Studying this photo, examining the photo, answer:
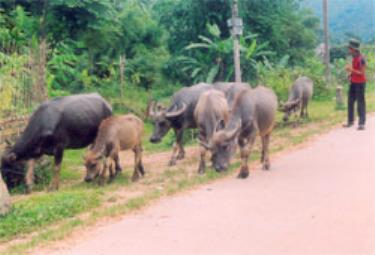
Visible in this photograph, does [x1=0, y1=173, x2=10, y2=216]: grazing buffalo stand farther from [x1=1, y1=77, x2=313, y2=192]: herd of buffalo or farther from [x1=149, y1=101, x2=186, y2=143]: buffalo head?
[x1=149, y1=101, x2=186, y2=143]: buffalo head

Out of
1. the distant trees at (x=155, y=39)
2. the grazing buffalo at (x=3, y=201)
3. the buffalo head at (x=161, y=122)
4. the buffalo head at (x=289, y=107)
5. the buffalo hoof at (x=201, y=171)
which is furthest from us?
the distant trees at (x=155, y=39)

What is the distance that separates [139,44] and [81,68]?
12.6ft

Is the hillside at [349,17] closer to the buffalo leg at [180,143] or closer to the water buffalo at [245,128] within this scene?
the buffalo leg at [180,143]

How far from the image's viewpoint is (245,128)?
1030 cm

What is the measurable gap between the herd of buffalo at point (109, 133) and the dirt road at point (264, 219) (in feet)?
2.27

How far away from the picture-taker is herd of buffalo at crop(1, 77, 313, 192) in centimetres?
1025

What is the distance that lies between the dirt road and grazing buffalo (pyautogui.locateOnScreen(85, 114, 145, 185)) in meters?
2.00

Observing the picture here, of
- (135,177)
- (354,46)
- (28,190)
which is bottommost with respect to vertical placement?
(28,190)

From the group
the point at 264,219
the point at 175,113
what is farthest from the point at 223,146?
the point at 175,113

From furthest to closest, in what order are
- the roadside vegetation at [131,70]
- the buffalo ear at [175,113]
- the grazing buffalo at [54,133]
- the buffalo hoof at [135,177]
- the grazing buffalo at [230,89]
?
the grazing buffalo at [230,89]
the buffalo ear at [175,113]
the buffalo hoof at [135,177]
the grazing buffalo at [54,133]
the roadside vegetation at [131,70]

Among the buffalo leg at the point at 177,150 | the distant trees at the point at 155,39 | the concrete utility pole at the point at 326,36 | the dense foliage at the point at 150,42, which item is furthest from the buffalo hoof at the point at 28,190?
the concrete utility pole at the point at 326,36

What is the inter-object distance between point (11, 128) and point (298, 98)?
8606mm

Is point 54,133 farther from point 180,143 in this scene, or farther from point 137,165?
point 180,143

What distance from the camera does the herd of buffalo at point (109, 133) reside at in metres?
10.2
